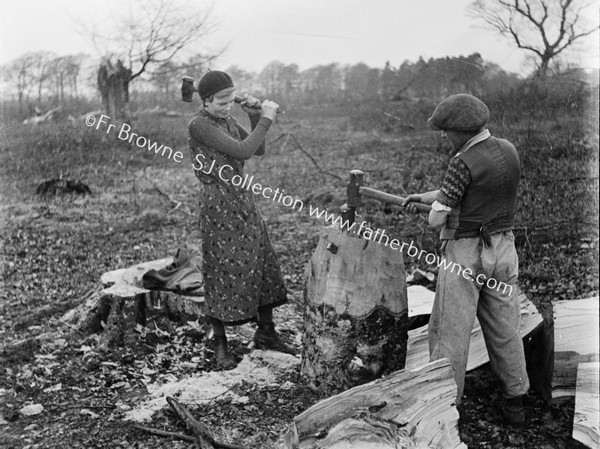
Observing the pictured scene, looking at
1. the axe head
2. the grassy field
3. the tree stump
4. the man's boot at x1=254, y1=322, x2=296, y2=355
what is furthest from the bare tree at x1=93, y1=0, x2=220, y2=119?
the man's boot at x1=254, y1=322, x2=296, y2=355

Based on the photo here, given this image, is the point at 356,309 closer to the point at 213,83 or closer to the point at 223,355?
the point at 223,355

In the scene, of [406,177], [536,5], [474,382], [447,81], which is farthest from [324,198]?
[474,382]

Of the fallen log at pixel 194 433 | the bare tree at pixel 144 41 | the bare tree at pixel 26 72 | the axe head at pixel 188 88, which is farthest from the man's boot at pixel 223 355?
the bare tree at pixel 26 72

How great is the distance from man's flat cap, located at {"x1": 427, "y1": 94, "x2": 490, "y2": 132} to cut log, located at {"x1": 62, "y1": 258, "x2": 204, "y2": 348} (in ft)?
8.39

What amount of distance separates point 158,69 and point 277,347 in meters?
7.66

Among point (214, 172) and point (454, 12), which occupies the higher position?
point (454, 12)

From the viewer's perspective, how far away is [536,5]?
629 cm

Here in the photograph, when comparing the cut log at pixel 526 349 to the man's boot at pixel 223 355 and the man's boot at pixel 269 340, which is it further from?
Result: the man's boot at pixel 223 355

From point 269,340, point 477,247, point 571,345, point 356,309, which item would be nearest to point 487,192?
point 477,247

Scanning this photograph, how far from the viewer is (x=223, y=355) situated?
4.05 m

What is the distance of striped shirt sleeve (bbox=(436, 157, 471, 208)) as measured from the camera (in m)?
2.97

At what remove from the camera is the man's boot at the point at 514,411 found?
10.6 ft

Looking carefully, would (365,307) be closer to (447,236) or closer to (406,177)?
(447,236)

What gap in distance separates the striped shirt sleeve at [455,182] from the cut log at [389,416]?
844mm
